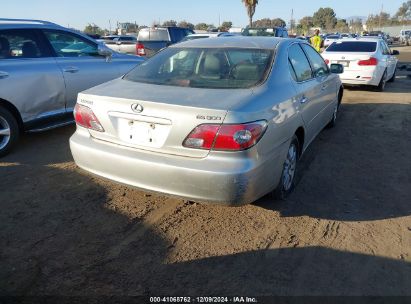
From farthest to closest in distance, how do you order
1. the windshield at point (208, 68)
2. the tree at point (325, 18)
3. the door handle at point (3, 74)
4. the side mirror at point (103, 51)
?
the tree at point (325, 18), the side mirror at point (103, 51), the door handle at point (3, 74), the windshield at point (208, 68)

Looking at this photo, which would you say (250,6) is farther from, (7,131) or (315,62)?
(7,131)

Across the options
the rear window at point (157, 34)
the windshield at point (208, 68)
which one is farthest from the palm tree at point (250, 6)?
the windshield at point (208, 68)

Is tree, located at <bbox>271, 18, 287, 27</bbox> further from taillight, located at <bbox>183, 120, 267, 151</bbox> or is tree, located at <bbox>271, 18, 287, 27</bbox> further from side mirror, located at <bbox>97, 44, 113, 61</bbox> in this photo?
taillight, located at <bbox>183, 120, 267, 151</bbox>

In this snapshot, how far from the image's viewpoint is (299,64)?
4309mm

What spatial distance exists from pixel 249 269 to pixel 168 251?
2.16 ft

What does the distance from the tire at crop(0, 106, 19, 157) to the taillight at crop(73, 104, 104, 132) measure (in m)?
1.88

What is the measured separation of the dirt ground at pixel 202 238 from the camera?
2654mm

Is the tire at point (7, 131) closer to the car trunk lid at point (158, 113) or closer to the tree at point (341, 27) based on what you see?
the car trunk lid at point (158, 113)

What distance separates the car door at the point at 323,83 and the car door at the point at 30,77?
3.46 m

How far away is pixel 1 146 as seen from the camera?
4910mm

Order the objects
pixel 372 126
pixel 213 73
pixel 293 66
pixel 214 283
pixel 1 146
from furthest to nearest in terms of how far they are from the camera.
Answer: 1. pixel 372 126
2. pixel 1 146
3. pixel 293 66
4. pixel 213 73
5. pixel 214 283

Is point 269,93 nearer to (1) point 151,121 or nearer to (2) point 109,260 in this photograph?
(1) point 151,121

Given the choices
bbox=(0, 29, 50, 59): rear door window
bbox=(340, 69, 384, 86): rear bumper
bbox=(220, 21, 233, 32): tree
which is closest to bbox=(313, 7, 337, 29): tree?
bbox=(220, 21, 233, 32): tree

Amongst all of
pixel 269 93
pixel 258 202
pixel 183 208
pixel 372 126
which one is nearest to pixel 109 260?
pixel 183 208
